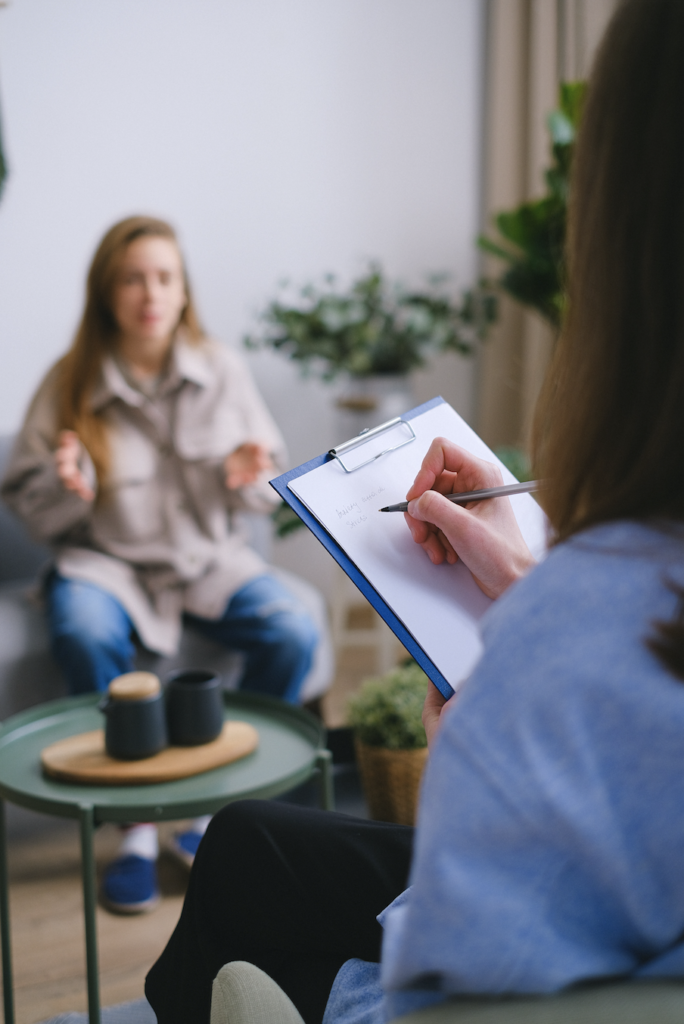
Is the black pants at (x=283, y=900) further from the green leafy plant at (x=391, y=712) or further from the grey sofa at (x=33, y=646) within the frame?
the grey sofa at (x=33, y=646)

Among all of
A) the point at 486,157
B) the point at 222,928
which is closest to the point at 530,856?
the point at 222,928

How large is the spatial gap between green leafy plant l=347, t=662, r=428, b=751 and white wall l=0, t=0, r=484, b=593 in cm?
143

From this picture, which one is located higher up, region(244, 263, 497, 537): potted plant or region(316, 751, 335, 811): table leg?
region(244, 263, 497, 537): potted plant

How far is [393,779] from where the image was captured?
1.62 meters

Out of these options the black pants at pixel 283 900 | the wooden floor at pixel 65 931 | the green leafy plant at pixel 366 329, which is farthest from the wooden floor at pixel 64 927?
the green leafy plant at pixel 366 329

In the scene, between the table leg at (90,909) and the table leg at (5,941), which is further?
the table leg at (5,941)

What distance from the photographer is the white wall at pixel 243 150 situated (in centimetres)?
244

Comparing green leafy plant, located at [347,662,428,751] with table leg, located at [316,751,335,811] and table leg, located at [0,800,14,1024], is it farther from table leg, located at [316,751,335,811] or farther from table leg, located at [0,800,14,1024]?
table leg, located at [0,800,14,1024]

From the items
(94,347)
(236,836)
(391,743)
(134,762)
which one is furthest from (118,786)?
(94,347)

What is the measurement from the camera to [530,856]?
38 centimetres

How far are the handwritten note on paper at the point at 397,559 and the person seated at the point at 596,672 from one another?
23 cm

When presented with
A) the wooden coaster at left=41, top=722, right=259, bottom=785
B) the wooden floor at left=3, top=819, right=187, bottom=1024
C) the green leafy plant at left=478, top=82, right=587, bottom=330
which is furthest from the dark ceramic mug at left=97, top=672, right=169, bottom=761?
the green leafy plant at left=478, top=82, right=587, bottom=330

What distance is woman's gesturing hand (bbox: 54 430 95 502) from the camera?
1824mm

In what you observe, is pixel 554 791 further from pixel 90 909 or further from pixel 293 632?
pixel 293 632
